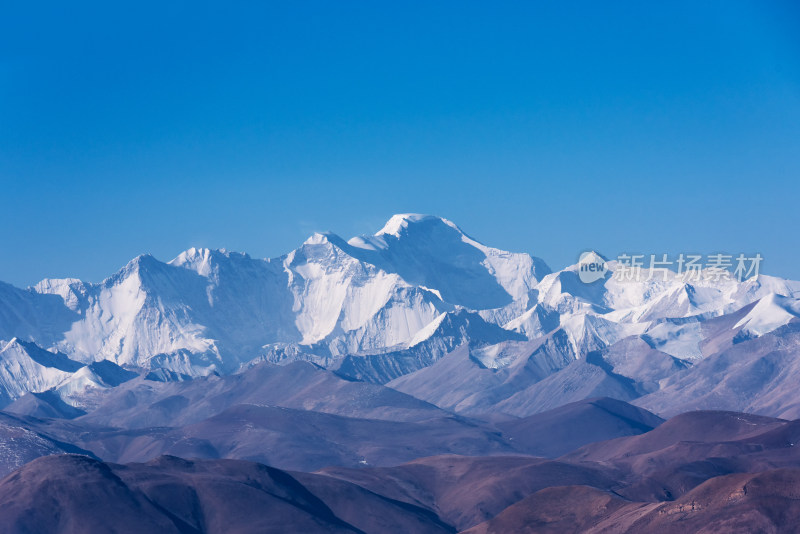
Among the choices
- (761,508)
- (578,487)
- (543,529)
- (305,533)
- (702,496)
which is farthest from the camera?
(305,533)

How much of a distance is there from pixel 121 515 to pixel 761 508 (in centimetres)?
9289

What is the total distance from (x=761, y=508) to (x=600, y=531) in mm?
22856

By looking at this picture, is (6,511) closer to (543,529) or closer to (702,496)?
(543,529)

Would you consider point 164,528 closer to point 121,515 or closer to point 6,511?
point 121,515

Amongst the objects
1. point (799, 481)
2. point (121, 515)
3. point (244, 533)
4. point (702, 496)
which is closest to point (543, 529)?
point (702, 496)

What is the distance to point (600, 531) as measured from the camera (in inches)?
6585

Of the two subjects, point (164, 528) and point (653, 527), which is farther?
point (164, 528)

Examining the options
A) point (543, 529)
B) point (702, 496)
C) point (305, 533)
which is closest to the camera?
point (702, 496)

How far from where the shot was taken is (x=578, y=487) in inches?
7367

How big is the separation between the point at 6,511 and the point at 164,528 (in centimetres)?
2367

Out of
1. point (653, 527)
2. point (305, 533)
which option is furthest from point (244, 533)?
point (653, 527)

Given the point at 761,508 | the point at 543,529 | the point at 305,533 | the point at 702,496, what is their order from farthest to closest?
the point at 305,533
the point at 543,529
the point at 702,496
the point at 761,508

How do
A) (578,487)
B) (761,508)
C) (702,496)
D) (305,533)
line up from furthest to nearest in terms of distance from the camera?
1. (305,533)
2. (578,487)
3. (702,496)
4. (761,508)

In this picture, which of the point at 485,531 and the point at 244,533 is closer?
the point at 485,531
